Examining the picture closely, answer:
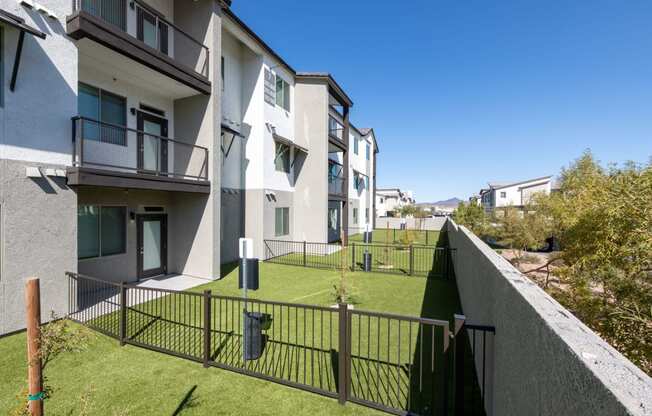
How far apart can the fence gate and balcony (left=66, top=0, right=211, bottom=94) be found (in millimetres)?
8747

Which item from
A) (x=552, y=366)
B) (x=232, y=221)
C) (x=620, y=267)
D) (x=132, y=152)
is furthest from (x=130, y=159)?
(x=620, y=267)

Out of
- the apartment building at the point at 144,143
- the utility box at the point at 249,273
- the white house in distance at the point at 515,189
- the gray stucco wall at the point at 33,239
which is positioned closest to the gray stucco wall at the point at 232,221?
the apartment building at the point at 144,143

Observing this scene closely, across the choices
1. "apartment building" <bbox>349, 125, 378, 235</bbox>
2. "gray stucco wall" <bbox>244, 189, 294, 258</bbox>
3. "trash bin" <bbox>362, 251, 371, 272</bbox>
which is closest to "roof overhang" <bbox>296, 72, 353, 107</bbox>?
"gray stucco wall" <bbox>244, 189, 294, 258</bbox>

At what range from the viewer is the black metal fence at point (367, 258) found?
12.4 meters

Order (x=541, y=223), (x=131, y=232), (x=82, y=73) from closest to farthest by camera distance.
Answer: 1. (x=82, y=73)
2. (x=131, y=232)
3. (x=541, y=223)

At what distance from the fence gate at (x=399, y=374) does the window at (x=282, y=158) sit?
11546mm

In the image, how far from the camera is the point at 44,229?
639cm

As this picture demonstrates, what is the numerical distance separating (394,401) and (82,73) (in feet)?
36.4

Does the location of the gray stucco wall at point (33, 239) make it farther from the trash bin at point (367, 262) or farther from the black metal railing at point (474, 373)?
the trash bin at point (367, 262)

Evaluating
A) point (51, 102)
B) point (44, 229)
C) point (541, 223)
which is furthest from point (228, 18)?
point (541, 223)

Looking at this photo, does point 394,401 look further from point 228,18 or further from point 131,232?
point 228,18

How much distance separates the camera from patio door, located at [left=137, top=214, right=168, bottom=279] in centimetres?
1009

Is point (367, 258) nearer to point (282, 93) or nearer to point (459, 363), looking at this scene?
point (459, 363)

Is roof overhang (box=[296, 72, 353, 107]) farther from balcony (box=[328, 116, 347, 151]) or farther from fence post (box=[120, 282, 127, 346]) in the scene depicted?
fence post (box=[120, 282, 127, 346])
